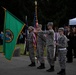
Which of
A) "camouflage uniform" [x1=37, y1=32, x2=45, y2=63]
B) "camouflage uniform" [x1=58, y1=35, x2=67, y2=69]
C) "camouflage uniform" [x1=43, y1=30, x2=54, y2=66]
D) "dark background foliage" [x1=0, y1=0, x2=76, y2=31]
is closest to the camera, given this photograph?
"camouflage uniform" [x1=58, y1=35, x2=67, y2=69]

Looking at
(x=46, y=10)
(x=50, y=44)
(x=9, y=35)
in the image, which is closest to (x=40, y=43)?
(x=50, y=44)

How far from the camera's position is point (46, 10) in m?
48.5

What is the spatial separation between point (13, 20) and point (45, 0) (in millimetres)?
36315

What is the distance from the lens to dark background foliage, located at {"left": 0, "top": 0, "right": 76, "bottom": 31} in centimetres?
4641

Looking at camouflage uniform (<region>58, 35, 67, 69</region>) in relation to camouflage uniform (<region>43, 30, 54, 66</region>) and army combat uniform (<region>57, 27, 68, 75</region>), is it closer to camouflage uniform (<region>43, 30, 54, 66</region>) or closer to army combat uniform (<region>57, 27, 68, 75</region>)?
army combat uniform (<region>57, 27, 68, 75</region>)

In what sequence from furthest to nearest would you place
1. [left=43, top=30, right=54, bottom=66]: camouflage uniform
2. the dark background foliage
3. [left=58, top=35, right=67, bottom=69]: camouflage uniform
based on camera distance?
the dark background foliage
[left=43, top=30, right=54, bottom=66]: camouflage uniform
[left=58, top=35, right=67, bottom=69]: camouflage uniform

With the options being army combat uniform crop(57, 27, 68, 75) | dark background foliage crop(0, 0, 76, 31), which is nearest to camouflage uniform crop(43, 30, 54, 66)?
army combat uniform crop(57, 27, 68, 75)

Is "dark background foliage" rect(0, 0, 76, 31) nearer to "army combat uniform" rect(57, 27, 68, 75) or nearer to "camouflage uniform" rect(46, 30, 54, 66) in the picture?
"camouflage uniform" rect(46, 30, 54, 66)

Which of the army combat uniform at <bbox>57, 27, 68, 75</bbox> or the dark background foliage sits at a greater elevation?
the dark background foliage

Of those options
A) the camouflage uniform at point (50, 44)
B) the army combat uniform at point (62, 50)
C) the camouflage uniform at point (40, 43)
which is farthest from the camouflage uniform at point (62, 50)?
the camouflage uniform at point (40, 43)

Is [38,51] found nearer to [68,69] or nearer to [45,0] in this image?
[68,69]

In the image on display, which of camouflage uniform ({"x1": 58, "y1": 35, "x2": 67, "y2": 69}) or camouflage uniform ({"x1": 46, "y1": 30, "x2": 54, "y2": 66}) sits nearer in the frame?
camouflage uniform ({"x1": 58, "y1": 35, "x2": 67, "y2": 69})

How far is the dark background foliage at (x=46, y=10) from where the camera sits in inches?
1827

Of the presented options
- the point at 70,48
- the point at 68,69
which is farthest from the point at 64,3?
the point at 68,69
